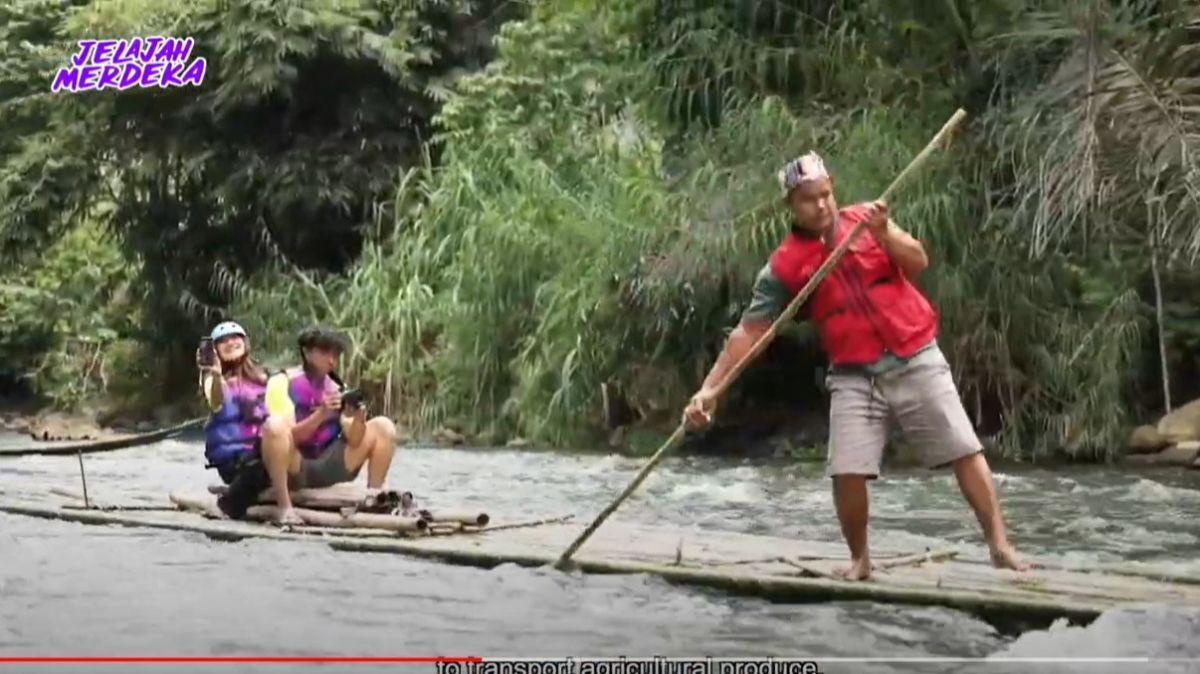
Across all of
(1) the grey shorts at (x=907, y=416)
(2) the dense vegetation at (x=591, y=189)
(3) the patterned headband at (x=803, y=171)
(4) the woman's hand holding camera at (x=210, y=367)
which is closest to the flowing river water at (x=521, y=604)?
(1) the grey shorts at (x=907, y=416)

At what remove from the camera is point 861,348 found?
439 cm

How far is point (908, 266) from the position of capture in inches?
169

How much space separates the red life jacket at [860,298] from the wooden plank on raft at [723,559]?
0.61 meters

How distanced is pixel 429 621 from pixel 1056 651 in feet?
5.19

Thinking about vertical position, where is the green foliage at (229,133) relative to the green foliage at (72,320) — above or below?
above

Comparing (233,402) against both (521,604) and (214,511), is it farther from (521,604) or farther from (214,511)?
(521,604)

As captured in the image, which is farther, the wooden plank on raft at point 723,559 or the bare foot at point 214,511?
the bare foot at point 214,511

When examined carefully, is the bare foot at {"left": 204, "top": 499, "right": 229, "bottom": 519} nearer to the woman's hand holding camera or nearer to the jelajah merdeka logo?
the woman's hand holding camera

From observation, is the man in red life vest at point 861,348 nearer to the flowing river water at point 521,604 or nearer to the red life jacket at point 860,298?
the red life jacket at point 860,298

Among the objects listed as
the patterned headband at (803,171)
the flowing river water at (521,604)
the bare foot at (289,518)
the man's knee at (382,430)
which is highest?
the patterned headband at (803,171)

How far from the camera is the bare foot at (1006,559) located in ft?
15.0

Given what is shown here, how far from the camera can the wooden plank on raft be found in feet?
13.8

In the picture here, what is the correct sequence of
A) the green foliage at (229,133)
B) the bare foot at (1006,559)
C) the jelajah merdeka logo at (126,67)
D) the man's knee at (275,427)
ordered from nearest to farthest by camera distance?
the bare foot at (1006,559) < the man's knee at (275,427) < the green foliage at (229,133) < the jelajah merdeka logo at (126,67)

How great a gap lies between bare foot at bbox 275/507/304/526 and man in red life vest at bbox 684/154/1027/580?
6.19 feet
